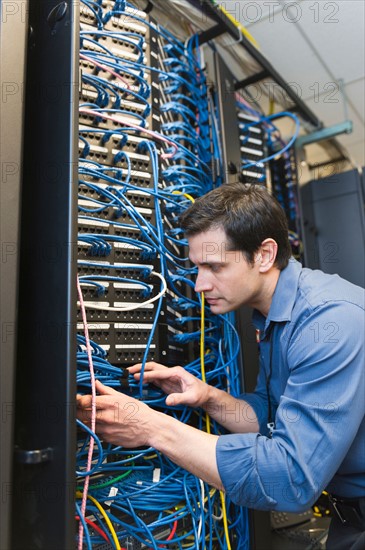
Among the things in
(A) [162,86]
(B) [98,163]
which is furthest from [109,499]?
(A) [162,86]

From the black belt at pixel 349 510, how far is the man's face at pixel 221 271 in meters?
0.54

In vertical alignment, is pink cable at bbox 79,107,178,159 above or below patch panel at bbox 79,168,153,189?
above

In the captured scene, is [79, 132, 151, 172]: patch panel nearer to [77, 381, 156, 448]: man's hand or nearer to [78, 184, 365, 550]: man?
[78, 184, 365, 550]: man

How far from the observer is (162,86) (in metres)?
1.31

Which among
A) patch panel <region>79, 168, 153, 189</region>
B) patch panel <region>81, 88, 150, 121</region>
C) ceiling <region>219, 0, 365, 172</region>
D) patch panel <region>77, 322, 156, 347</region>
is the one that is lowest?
patch panel <region>77, 322, 156, 347</region>

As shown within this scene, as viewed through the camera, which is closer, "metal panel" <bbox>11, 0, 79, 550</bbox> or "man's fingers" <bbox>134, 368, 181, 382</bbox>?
"metal panel" <bbox>11, 0, 79, 550</bbox>

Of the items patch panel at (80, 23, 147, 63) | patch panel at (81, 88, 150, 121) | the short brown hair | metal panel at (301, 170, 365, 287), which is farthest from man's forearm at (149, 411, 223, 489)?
metal panel at (301, 170, 365, 287)

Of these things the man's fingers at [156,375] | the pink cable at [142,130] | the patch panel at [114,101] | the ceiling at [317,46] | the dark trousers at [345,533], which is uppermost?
the ceiling at [317,46]

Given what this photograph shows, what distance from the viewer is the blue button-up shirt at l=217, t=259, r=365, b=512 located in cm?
83

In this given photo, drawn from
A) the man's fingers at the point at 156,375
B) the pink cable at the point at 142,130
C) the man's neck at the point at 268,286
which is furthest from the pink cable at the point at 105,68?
the man's fingers at the point at 156,375

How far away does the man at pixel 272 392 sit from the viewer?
83 centimetres

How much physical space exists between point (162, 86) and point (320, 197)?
117 centimetres

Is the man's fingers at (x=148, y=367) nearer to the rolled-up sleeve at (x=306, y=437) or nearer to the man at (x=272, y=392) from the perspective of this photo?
the man at (x=272, y=392)

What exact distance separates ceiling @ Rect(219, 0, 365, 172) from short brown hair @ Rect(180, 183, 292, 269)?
1026 mm
